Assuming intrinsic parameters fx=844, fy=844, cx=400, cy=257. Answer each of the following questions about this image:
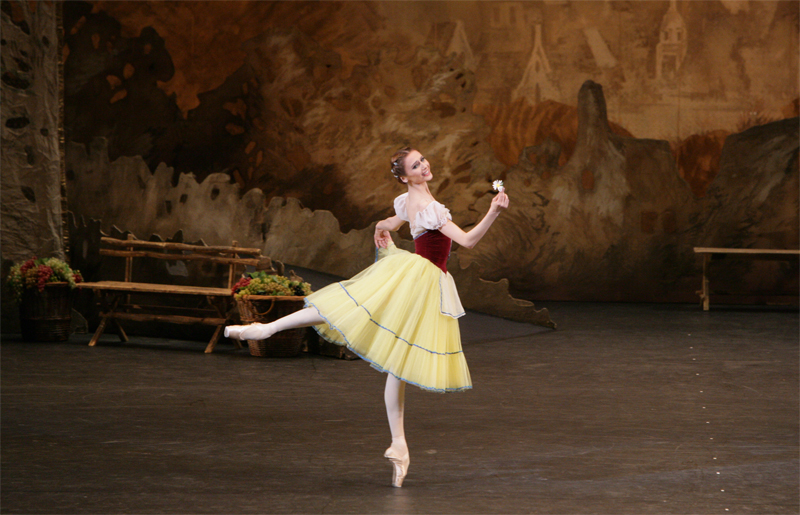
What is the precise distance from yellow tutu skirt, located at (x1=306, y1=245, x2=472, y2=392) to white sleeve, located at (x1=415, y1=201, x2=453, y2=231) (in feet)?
0.45

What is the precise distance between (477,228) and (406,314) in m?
0.42

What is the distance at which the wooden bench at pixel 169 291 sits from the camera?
644cm

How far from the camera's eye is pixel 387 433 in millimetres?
3865

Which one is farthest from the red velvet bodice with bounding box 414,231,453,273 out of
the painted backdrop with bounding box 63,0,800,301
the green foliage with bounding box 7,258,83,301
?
the painted backdrop with bounding box 63,0,800,301

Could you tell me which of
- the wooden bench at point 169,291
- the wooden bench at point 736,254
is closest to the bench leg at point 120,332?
the wooden bench at point 169,291

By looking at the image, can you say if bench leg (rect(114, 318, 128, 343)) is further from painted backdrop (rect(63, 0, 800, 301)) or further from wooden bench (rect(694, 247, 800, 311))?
wooden bench (rect(694, 247, 800, 311))

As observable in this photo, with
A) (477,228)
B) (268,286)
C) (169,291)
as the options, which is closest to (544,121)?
(268,286)

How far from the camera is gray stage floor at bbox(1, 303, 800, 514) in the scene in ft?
9.68

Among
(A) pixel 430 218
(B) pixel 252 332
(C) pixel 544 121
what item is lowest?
(B) pixel 252 332

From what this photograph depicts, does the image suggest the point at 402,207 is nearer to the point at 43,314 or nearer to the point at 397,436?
the point at 397,436

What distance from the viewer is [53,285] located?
6.54m

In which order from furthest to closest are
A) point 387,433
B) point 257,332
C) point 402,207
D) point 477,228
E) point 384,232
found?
point 387,433
point 384,232
point 402,207
point 257,332
point 477,228

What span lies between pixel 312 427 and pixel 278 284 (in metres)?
2.33

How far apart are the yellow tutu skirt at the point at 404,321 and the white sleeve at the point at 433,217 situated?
0.45ft
